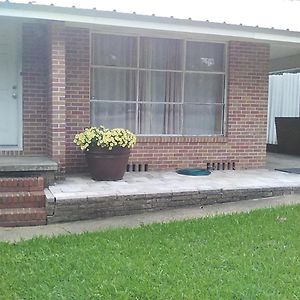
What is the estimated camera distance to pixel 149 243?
16.6 feet

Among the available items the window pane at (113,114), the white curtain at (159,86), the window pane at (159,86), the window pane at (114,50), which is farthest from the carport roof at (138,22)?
the window pane at (113,114)

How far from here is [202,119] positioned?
9.33 metres

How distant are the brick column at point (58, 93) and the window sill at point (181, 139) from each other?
1.73m

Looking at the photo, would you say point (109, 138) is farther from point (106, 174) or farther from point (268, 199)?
point (268, 199)

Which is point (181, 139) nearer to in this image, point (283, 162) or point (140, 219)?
point (140, 219)

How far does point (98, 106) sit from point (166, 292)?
5.25m

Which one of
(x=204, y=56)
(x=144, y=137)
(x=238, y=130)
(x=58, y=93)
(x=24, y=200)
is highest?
(x=204, y=56)

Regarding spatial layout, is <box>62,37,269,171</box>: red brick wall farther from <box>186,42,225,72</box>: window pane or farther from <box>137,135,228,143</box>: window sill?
<box>186,42,225,72</box>: window pane

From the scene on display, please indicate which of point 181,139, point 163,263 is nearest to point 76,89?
point 181,139

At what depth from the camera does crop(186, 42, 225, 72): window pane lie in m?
9.06

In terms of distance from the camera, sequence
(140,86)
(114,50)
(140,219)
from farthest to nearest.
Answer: (140,86) → (114,50) → (140,219)

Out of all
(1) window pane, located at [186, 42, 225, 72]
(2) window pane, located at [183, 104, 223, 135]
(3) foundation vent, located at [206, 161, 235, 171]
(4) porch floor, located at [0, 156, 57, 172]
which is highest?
(1) window pane, located at [186, 42, 225, 72]

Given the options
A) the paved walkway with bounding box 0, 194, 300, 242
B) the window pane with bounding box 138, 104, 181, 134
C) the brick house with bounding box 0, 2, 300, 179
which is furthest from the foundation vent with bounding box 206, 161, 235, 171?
the paved walkway with bounding box 0, 194, 300, 242

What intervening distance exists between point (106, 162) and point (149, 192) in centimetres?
110
